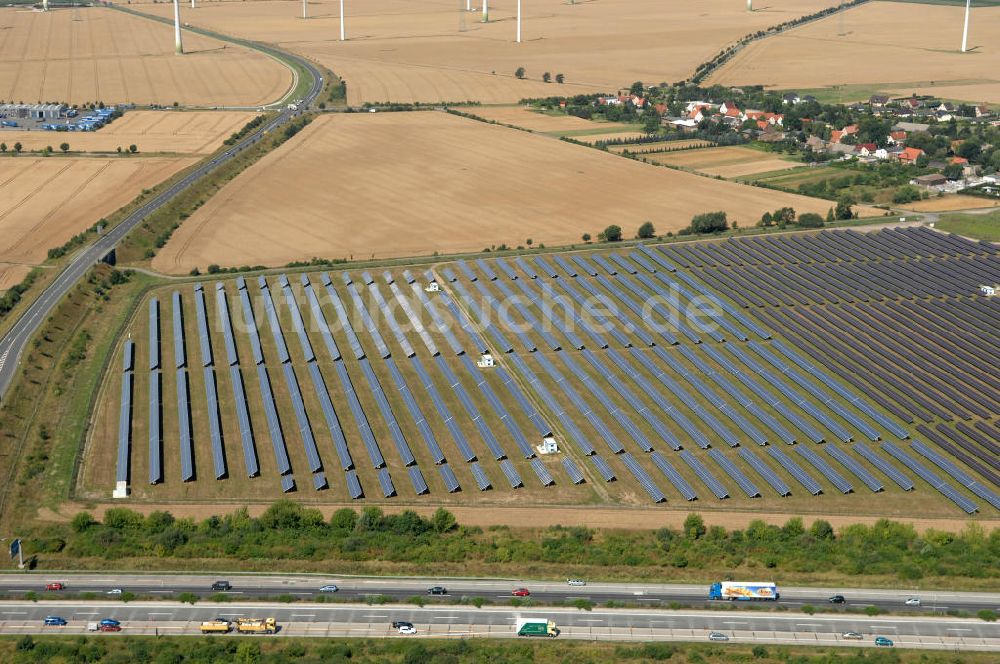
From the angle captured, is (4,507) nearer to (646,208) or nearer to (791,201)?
(646,208)

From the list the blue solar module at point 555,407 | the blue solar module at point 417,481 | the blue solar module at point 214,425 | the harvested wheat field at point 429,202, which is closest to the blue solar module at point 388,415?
the blue solar module at point 417,481

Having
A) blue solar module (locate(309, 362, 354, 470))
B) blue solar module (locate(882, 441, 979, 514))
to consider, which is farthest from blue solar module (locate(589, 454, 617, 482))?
blue solar module (locate(882, 441, 979, 514))

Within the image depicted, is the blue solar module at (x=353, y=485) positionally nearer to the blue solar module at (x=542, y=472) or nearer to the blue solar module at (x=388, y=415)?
the blue solar module at (x=388, y=415)

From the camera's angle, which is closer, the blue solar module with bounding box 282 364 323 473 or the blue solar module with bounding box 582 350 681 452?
the blue solar module with bounding box 282 364 323 473

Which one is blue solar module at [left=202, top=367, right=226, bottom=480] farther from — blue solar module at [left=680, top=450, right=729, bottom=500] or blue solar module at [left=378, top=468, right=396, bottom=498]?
blue solar module at [left=680, top=450, right=729, bottom=500]

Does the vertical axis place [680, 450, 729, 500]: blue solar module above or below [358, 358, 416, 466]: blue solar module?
below

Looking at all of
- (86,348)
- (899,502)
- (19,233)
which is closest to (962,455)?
(899,502)
